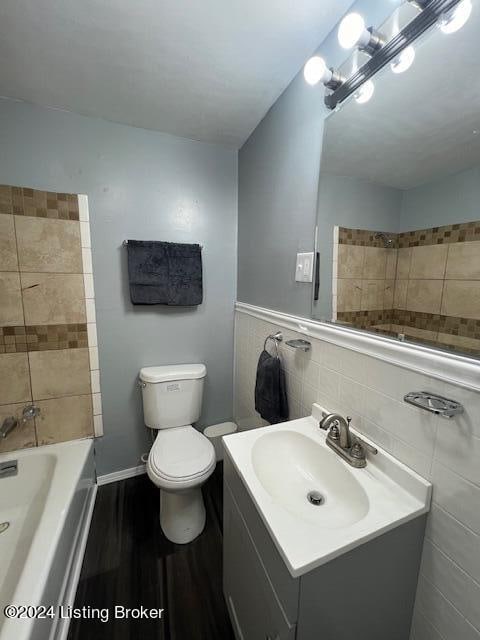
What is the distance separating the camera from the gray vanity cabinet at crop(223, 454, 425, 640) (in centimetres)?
63

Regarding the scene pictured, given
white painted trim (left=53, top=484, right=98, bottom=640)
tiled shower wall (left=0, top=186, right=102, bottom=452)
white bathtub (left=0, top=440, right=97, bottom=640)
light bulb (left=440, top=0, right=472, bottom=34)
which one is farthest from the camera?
tiled shower wall (left=0, top=186, right=102, bottom=452)

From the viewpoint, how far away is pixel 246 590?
0.88 m

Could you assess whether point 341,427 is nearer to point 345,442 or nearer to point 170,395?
point 345,442

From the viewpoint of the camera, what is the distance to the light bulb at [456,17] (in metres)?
0.63

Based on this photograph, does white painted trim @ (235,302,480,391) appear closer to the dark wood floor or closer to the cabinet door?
the cabinet door

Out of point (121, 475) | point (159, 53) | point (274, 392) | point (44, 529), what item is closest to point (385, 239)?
point (274, 392)

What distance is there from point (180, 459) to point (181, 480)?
14cm

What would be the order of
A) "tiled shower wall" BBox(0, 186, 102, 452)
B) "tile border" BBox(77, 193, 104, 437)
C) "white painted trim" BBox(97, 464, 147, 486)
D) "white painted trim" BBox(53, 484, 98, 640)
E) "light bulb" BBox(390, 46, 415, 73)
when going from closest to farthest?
"light bulb" BBox(390, 46, 415, 73), "white painted trim" BBox(53, 484, 98, 640), "tiled shower wall" BBox(0, 186, 102, 452), "tile border" BBox(77, 193, 104, 437), "white painted trim" BBox(97, 464, 147, 486)

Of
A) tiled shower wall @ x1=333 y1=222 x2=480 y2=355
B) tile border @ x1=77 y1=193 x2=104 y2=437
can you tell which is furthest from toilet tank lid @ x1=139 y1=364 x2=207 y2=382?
tiled shower wall @ x1=333 y1=222 x2=480 y2=355

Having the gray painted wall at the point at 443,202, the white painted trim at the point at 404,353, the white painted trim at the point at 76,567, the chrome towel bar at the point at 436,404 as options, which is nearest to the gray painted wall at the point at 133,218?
the white painted trim at the point at 76,567

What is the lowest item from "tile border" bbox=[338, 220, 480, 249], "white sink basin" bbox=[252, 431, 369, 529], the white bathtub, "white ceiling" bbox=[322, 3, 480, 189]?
the white bathtub

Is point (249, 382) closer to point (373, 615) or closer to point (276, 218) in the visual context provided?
point (276, 218)

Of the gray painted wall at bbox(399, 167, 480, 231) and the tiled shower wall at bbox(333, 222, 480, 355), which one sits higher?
the gray painted wall at bbox(399, 167, 480, 231)

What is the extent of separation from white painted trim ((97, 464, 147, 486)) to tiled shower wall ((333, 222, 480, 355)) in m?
1.78
